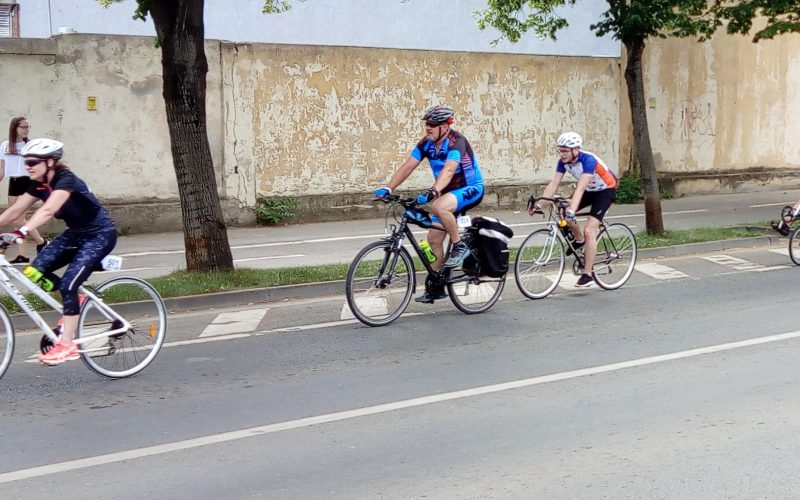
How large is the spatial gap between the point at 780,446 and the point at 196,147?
7663 mm

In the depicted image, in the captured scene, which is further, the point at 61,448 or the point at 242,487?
the point at 61,448

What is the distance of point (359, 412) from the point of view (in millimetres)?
5941

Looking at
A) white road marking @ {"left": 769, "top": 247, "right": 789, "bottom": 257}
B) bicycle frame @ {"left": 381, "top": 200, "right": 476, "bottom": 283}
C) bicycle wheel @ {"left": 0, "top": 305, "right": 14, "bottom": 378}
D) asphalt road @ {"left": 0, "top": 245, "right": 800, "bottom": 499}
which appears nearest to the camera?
asphalt road @ {"left": 0, "top": 245, "right": 800, "bottom": 499}

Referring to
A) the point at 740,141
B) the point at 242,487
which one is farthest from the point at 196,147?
the point at 740,141

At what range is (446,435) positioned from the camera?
543cm

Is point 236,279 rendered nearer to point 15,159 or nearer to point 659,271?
point 15,159

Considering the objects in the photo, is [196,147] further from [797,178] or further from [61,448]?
A: [797,178]

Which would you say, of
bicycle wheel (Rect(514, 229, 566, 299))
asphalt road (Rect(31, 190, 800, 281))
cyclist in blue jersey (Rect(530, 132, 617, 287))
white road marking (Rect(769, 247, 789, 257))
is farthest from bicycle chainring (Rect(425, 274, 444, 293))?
white road marking (Rect(769, 247, 789, 257))

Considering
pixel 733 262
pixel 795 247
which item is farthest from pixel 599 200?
pixel 795 247

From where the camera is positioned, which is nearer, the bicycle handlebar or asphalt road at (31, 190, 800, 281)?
the bicycle handlebar

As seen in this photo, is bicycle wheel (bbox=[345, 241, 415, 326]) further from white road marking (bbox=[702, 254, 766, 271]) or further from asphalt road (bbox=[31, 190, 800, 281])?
white road marking (bbox=[702, 254, 766, 271])

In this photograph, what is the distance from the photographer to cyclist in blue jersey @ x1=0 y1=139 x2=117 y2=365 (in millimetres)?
6375

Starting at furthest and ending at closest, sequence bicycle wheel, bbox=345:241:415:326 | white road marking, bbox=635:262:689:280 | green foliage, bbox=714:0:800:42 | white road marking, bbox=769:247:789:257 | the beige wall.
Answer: green foliage, bbox=714:0:800:42 < the beige wall < white road marking, bbox=769:247:789:257 < white road marking, bbox=635:262:689:280 < bicycle wheel, bbox=345:241:415:326

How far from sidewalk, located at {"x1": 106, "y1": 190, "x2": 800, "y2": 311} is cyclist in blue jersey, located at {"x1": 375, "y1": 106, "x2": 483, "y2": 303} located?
2.47m
